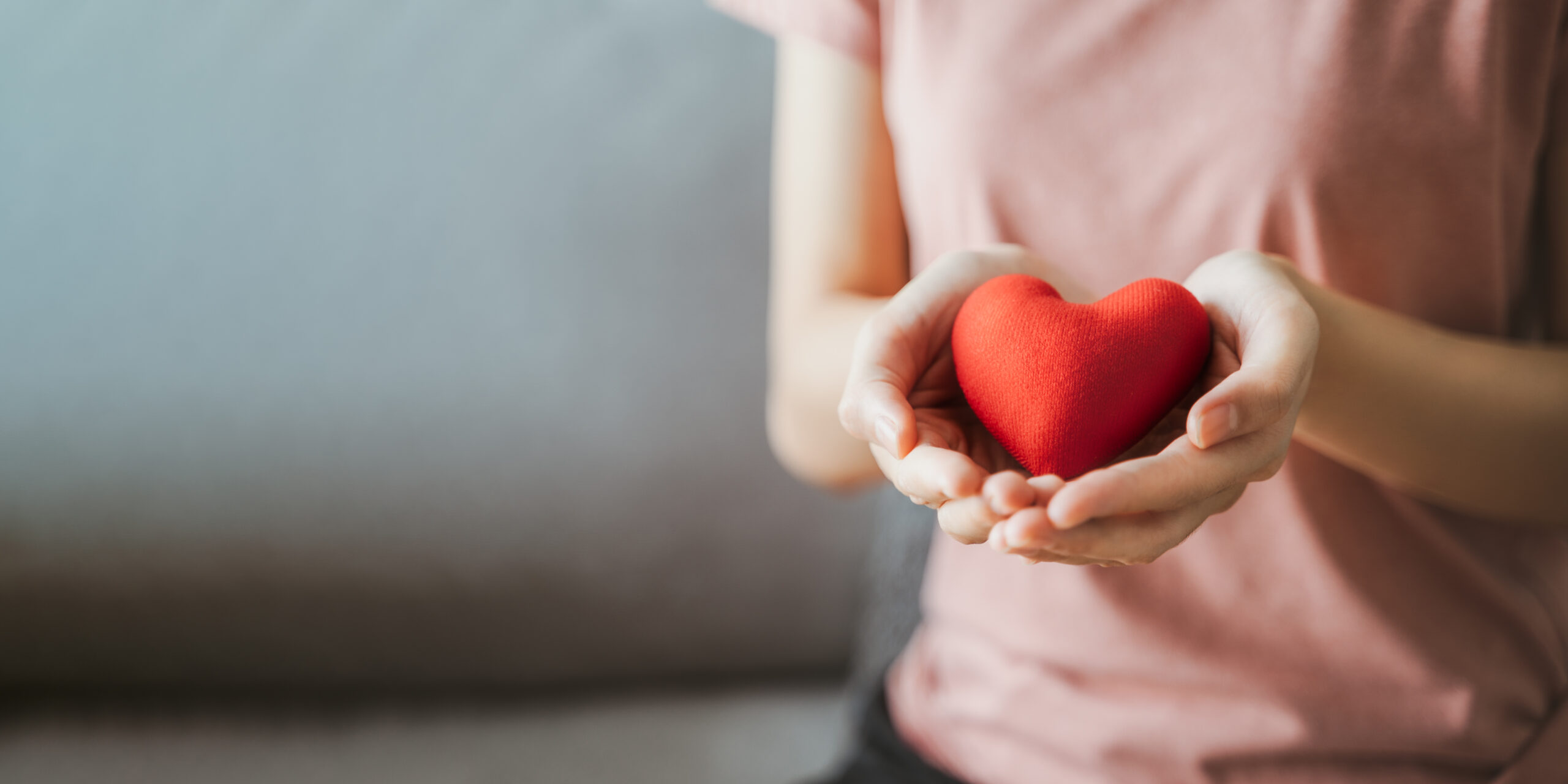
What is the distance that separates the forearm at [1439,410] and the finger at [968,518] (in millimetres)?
221

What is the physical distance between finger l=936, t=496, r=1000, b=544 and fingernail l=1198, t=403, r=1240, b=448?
0.07 meters

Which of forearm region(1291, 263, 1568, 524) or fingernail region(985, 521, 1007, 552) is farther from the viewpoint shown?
forearm region(1291, 263, 1568, 524)

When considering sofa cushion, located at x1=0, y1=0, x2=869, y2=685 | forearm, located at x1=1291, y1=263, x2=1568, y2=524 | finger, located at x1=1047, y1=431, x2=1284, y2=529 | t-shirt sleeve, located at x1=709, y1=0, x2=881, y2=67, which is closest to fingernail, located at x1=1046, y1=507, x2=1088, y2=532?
finger, located at x1=1047, y1=431, x2=1284, y2=529

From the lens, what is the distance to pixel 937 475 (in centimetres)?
32

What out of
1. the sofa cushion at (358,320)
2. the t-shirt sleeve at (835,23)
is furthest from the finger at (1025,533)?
the sofa cushion at (358,320)

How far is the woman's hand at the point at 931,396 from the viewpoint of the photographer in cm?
32

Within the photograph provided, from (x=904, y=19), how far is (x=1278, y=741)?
452mm

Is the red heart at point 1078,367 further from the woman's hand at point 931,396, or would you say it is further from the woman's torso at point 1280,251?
the woman's torso at point 1280,251

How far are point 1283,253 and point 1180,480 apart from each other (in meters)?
0.25

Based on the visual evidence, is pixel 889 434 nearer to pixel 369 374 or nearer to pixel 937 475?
pixel 937 475

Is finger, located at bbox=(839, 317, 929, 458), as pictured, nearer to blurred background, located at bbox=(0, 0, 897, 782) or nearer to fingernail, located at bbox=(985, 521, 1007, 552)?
fingernail, located at bbox=(985, 521, 1007, 552)

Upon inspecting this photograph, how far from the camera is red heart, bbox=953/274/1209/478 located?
37 centimetres

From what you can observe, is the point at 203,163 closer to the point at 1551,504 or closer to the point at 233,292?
the point at 233,292

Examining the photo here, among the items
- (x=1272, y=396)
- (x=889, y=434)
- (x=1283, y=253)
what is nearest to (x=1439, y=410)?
(x=1283, y=253)
